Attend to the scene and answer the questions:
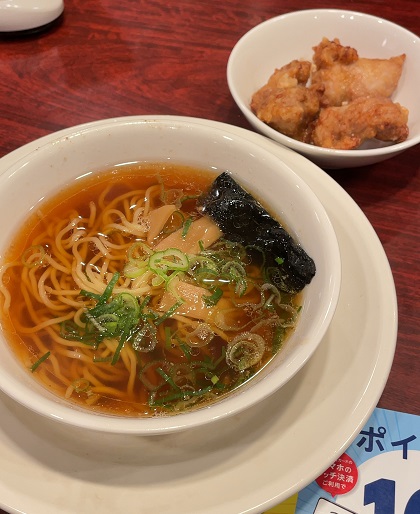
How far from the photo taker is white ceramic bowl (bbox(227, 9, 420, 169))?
7.75ft

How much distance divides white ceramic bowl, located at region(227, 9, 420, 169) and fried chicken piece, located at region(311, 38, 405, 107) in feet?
0.41

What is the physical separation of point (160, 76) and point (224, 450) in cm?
195

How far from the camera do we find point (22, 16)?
2.62 metres

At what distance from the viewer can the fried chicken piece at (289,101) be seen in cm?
204

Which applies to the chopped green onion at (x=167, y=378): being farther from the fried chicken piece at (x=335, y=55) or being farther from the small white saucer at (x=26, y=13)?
the small white saucer at (x=26, y=13)

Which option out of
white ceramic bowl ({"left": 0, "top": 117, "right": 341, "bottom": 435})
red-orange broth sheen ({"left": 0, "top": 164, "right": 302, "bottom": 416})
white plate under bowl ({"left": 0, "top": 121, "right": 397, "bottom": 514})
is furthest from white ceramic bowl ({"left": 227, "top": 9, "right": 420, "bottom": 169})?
white plate under bowl ({"left": 0, "top": 121, "right": 397, "bottom": 514})

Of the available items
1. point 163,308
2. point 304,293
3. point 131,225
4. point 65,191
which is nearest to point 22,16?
point 65,191

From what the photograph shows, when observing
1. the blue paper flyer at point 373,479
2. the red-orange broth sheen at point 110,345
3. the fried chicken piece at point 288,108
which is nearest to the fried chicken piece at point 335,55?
the fried chicken piece at point 288,108

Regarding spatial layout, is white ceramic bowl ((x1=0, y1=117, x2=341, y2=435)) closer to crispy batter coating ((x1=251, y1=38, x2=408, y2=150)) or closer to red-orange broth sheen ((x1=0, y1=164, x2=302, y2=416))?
red-orange broth sheen ((x1=0, y1=164, x2=302, y2=416))

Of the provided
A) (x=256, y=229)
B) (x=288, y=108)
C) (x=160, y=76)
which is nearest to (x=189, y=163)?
(x=256, y=229)

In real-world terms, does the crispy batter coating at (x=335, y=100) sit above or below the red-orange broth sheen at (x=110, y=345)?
above

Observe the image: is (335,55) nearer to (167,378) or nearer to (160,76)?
(160,76)

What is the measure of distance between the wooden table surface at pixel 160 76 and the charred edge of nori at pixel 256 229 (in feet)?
1.68

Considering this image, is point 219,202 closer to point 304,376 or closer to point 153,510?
point 304,376
